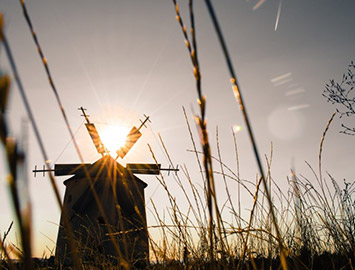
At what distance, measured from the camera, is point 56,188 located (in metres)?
0.50

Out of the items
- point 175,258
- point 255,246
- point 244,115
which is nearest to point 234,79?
point 244,115

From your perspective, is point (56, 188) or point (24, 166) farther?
point (56, 188)

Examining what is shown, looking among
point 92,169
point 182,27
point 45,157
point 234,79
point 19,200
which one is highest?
point 92,169

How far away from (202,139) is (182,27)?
22 cm

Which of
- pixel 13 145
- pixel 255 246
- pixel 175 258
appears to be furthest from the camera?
pixel 255 246

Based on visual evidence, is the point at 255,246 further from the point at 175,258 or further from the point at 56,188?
the point at 56,188

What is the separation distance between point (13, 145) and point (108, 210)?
690 inches

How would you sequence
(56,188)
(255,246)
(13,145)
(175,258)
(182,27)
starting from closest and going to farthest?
(13,145), (56,188), (182,27), (175,258), (255,246)

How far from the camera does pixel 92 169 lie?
723 inches

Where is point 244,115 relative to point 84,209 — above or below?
below

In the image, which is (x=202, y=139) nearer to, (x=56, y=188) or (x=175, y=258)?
(x=56, y=188)

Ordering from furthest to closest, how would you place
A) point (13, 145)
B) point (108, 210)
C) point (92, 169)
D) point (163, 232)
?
point (92, 169), point (108, 210), point (163, 232), point (13, 145)

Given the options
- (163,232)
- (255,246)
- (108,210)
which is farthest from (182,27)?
(108,210)

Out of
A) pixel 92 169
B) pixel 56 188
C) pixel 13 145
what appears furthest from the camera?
pixel 92 169
